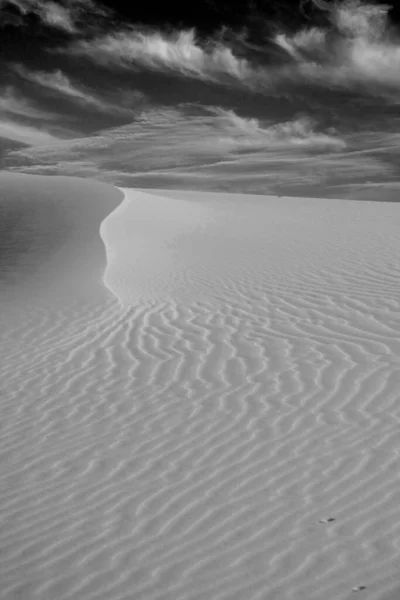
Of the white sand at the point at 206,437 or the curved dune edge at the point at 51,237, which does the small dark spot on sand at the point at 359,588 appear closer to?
the white sand at the point at 206,437

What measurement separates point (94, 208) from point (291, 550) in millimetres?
24693

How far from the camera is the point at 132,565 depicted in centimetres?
340

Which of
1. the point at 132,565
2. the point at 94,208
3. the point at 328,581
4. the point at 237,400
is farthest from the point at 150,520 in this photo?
the point at 94,208

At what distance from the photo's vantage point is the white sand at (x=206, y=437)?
11.0 ft

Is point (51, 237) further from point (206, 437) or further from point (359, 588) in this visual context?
point (359, 588)

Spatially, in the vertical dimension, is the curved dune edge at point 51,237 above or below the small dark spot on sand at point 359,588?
above

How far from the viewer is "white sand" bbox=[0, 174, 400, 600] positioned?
11.0 ft

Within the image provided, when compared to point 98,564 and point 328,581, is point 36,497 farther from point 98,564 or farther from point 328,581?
point 328,581

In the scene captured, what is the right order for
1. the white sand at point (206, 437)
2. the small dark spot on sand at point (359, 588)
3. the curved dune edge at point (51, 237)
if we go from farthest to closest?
the curved dune edge at point (51, 237) → the white sand at point (206, 437) → the small dark spot on sand at point (359, 588)

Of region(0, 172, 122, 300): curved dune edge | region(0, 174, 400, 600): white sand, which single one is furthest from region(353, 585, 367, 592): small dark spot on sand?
region(0, 172, 122, 300): curved dune edge

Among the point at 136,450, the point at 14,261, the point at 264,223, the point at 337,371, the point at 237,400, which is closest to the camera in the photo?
the point at 136,450

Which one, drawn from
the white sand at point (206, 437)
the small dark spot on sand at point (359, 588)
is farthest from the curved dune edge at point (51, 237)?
the small dark spot on sand at point (359, 588)

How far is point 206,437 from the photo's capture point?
16.3ft

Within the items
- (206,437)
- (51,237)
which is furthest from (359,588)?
(51,237)
